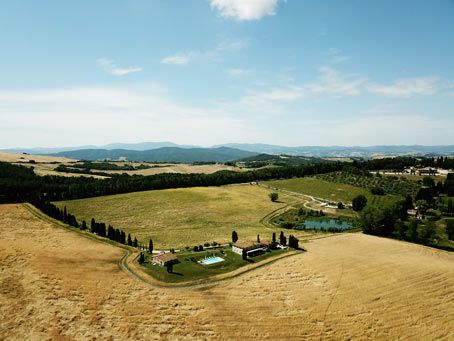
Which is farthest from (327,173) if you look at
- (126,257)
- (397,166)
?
(126,257)

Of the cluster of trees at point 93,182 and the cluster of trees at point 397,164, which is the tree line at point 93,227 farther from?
the cluster of trees at point 397,164

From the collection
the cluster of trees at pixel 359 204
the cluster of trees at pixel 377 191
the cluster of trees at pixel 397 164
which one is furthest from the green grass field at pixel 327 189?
the cluster of trees at pixel 397 164

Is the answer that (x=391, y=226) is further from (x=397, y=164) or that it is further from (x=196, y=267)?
(x=397, y=164)

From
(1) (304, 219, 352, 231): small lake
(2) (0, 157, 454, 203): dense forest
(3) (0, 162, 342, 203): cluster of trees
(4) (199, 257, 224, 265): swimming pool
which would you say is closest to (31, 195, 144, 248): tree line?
Answer: (2) (0, 157, 454, 203): dense forest

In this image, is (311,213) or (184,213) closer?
(311,213)

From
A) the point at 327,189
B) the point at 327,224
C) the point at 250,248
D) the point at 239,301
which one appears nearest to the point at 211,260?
the point at 250,248

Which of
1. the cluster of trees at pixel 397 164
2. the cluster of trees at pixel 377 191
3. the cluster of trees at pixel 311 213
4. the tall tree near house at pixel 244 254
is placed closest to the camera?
the tall tree near house at pixel 244 254
